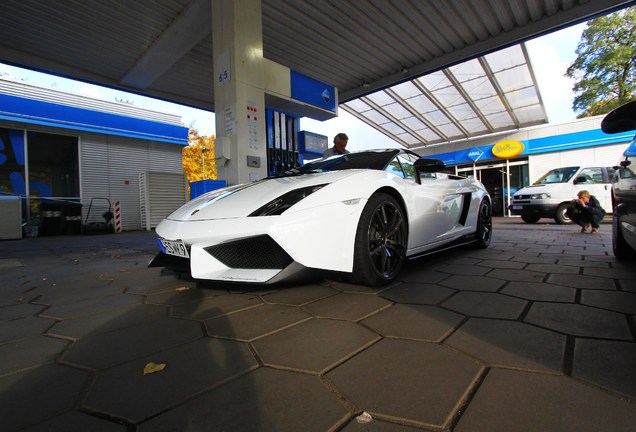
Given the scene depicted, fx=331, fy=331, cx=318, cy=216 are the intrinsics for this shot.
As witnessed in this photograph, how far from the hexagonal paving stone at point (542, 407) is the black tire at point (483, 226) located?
3332 mm

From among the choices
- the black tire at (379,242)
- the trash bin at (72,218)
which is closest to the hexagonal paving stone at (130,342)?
the black tire at (379,242)

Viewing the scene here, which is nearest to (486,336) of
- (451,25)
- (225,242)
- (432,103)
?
(225,242)

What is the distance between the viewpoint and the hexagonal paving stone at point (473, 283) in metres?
2.28

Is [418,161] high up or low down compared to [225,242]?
up

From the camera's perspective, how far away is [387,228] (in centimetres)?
250

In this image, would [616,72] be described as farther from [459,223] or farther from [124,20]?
[124,20]

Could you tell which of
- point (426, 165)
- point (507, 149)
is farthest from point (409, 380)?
point (507, 149)

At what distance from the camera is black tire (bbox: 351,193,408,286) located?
7.38ft

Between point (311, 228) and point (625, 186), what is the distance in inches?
108

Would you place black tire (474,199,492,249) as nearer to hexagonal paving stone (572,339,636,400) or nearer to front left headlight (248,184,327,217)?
front left headlight (248,184,327,217)

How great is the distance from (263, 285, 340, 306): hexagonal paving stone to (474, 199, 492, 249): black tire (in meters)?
2.66

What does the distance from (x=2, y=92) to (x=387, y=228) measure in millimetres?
13577

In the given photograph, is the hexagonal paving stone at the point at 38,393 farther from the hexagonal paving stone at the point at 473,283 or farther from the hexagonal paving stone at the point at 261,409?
the hexagonal paving stone at the point at 473,283

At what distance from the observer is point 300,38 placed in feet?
23.5
